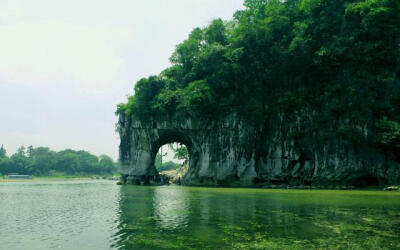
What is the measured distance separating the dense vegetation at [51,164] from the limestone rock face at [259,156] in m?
75.8

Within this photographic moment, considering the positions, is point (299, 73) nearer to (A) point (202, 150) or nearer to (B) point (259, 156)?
(B) point (259, 156)

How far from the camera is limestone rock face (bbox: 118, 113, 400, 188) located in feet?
104

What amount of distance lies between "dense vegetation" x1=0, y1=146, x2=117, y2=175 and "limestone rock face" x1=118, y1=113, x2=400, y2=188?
75.8 metres

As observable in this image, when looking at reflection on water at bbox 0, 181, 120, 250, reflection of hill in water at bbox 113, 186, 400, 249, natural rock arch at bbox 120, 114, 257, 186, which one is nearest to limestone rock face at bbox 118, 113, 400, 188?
natural rock arch at bbox 120, 114, 257, 186

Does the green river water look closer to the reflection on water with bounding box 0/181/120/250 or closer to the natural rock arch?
the reflection on water with bounding box 0/181/120/250

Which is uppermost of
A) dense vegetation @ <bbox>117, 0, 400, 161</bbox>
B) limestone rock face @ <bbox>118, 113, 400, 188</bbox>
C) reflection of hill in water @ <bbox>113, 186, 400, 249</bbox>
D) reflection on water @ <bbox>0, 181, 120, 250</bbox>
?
dense vegetation @ <bbox>117, 0, 400, 161</bbox>

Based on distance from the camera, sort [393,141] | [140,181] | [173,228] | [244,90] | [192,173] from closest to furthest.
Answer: [173,228] → [393,141] → [244,90] → [192,173] → [140,181]

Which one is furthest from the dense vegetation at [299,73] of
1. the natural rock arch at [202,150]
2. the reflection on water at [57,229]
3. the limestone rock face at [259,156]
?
the reflection on water at [57,229]

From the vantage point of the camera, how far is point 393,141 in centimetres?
2869

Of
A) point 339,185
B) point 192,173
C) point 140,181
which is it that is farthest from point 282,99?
point 140,181

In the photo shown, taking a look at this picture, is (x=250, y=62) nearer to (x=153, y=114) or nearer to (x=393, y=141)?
(x=153, y=114)

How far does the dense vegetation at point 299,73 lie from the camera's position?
101 ft

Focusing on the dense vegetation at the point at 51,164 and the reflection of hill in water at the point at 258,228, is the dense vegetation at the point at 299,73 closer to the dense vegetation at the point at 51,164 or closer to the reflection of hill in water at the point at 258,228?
the reflection of hill in water at the point at 258,228

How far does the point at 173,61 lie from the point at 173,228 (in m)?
33.7
